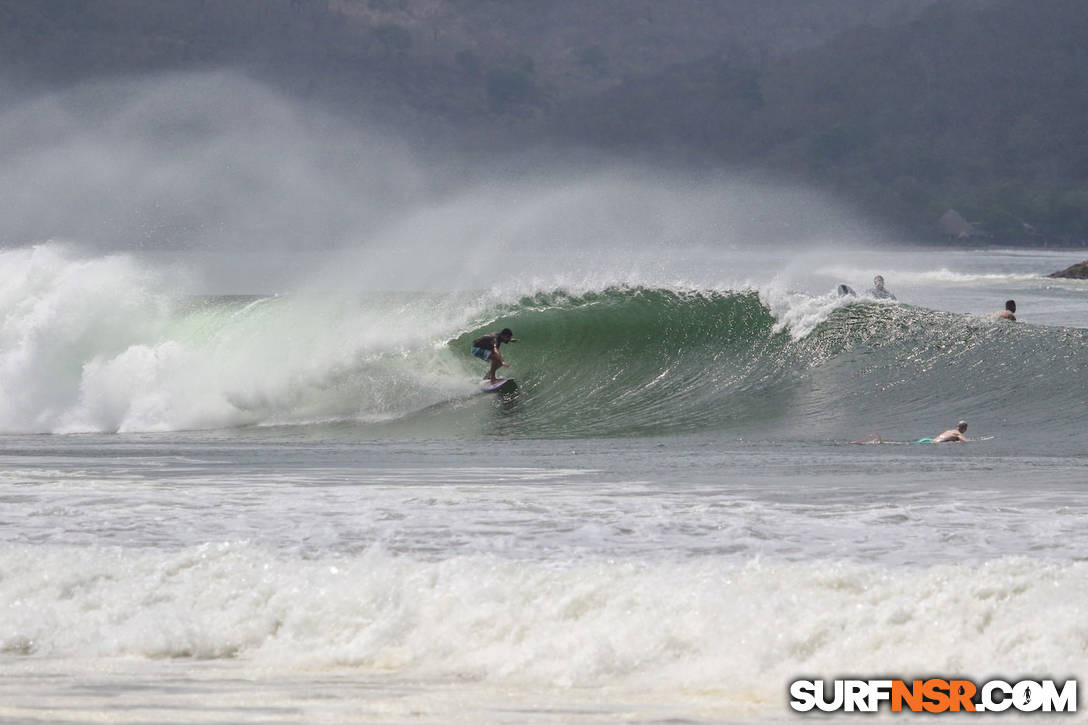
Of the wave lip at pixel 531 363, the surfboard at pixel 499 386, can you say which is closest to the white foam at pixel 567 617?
the wave lip at pixel 531 363

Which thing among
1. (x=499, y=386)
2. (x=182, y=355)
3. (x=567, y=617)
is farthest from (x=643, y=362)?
(x=567, y=617)

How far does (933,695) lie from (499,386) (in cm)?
1412

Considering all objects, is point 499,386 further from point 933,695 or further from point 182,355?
point 933,695

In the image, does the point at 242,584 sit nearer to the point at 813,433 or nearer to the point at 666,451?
the point at 666,451

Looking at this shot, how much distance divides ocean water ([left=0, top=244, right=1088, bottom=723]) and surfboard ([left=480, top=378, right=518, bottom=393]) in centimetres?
18

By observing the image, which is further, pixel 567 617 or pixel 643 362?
pixel 643 362

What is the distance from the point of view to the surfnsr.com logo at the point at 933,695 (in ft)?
17.3

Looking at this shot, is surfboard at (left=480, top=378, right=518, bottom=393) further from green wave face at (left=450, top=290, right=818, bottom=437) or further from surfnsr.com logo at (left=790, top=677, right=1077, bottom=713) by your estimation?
surfnsr.com logo at (left=790, top=677, right=1077, bottom=713)

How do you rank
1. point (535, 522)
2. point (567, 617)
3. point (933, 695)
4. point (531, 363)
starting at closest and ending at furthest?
point (933, 695)
point (567, 617)
point (535, 522)
point (531, 363)

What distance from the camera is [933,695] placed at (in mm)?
5445

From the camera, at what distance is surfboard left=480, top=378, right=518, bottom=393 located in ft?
63.2

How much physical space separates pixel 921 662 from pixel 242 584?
331 centimetres

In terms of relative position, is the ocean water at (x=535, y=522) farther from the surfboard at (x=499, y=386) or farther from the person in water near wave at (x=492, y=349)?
the person in water near wave at (x=492, y=349)

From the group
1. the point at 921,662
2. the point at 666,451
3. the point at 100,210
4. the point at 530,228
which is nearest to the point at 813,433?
the point at 666,451
